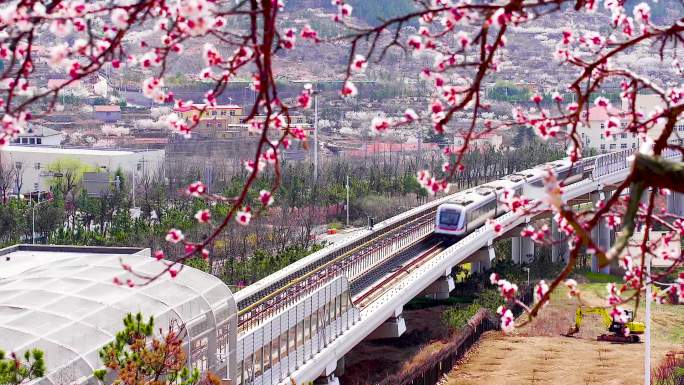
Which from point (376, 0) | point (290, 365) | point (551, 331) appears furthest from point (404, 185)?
point (376, 0)

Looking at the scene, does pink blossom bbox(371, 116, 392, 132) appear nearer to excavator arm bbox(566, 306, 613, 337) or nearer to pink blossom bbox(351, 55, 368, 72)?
pink blossom bbox(351, 55, 368, 72)

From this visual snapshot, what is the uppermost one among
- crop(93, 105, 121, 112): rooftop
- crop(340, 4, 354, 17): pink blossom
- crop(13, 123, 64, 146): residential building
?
crop(340, 4, 354, 17): pink blossom

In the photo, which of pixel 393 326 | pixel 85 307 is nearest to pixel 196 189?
pixel 85 307

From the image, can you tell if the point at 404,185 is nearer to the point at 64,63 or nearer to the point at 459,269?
the point at 459,269

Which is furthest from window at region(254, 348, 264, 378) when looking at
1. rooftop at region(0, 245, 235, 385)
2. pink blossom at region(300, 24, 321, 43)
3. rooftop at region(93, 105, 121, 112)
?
rooftop at region(93, 105, 121, 112)

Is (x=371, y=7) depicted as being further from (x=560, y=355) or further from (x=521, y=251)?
(x=560, y=355)
